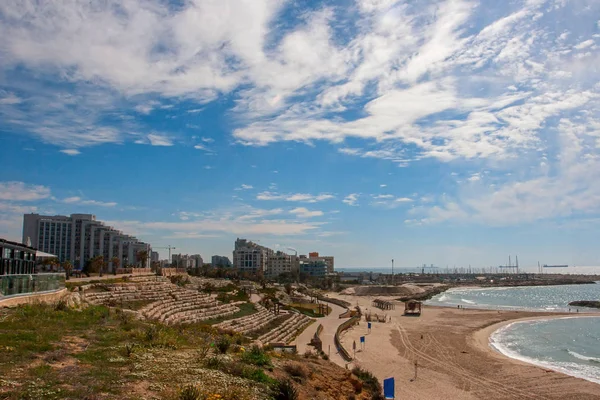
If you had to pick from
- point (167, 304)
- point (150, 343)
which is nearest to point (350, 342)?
point (167, 304)

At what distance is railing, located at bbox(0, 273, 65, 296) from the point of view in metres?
19.4

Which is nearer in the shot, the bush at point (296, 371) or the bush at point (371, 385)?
the bush at point (296, 371)

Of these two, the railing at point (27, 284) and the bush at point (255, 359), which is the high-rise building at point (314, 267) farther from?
the bush at point (255, 359)

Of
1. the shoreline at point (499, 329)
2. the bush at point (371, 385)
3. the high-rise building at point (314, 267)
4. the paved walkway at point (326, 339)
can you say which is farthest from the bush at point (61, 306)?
the high-rise building at point (314, 267)

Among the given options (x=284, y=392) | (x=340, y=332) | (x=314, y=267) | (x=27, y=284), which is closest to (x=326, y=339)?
(x=340, y=332)

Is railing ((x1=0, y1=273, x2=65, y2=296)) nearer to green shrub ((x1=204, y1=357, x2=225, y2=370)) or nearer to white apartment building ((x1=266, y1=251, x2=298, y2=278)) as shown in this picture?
green shrub ((x1=204, y1=357, x2=225, y2=370))

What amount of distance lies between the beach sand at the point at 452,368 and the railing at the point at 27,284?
18.6m

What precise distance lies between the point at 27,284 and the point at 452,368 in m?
28.6

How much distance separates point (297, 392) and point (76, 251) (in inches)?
4402

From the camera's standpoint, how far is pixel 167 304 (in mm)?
33531

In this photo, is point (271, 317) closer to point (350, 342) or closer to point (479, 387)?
point (350, 342)

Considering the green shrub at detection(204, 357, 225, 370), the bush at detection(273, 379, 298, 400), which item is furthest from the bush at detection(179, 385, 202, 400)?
the green shrub at detection(204, 357, 225, 370)

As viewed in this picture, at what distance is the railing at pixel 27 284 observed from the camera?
63.5 feet

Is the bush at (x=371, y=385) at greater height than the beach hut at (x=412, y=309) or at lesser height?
greater
